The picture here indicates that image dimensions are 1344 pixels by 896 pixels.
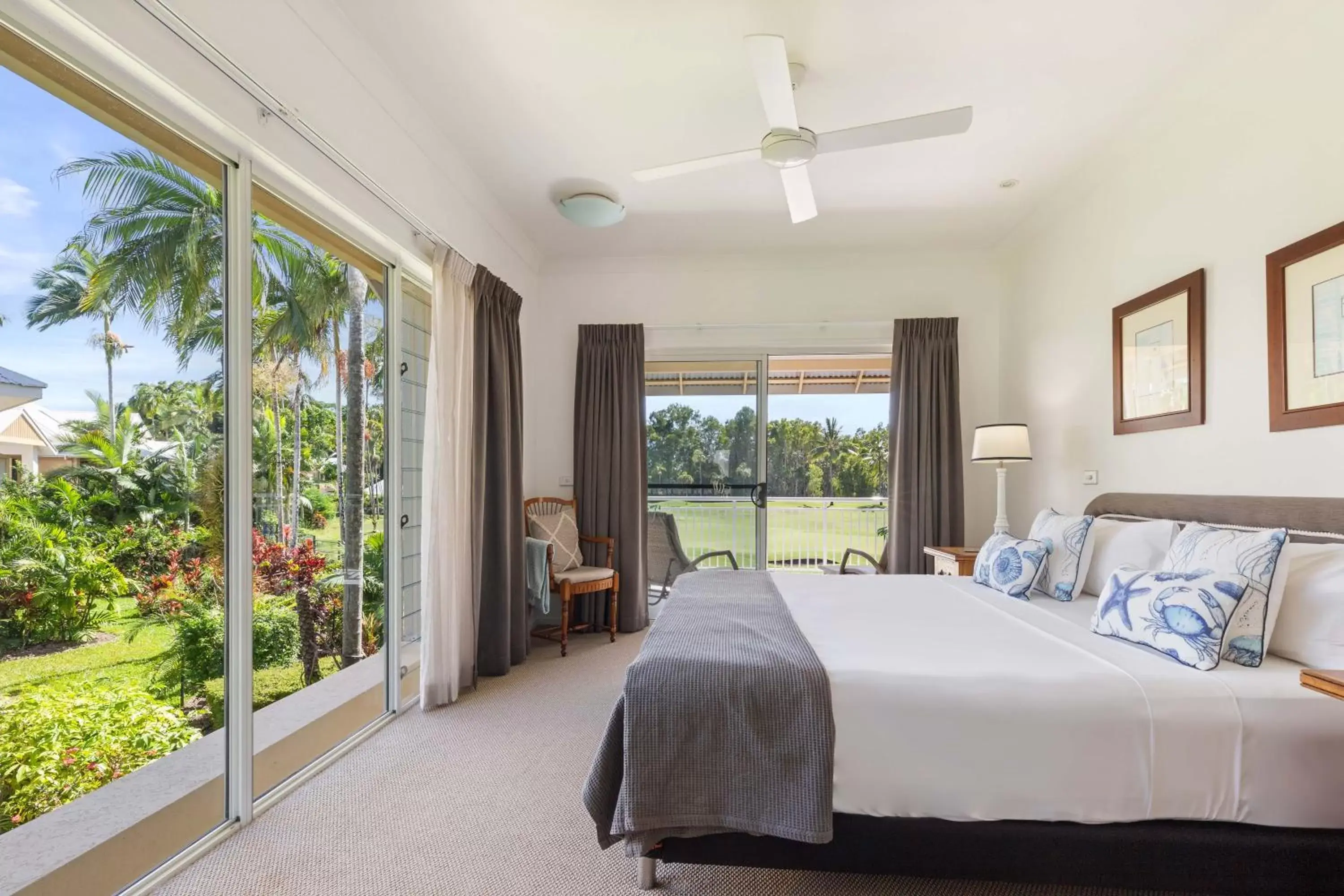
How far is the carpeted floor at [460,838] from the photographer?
5.75ft

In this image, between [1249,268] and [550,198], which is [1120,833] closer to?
[1249,268]

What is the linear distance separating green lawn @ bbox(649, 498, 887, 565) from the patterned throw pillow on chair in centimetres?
72

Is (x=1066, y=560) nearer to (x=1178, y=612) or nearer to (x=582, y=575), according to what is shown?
(x=1178, y=612)

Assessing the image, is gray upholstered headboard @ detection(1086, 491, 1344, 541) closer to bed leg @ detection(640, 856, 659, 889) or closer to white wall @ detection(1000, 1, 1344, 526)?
white wall @ detection(1000, 1, 1344, 526)

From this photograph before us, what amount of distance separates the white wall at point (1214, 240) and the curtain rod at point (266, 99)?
329 cm

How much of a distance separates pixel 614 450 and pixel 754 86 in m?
2.66

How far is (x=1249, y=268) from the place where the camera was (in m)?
2.38

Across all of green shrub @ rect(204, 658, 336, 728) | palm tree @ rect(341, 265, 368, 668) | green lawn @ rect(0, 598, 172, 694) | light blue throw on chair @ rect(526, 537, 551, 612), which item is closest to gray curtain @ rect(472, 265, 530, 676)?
light blue throw on chair @ rect(526, 537, 551, 612)

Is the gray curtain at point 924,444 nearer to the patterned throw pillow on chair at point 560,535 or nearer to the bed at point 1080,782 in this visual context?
the patterned throw pillow on chair at point 560,535

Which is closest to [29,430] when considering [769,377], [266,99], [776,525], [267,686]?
[266,99]

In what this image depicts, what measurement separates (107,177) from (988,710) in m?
2.64

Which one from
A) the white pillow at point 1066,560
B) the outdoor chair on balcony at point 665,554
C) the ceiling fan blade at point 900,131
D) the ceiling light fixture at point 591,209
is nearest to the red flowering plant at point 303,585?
the ceiling light fixture at point 591,209

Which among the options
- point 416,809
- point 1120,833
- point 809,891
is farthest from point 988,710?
point 416,809

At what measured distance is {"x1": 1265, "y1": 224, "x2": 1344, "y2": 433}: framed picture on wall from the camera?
6.57 ft
